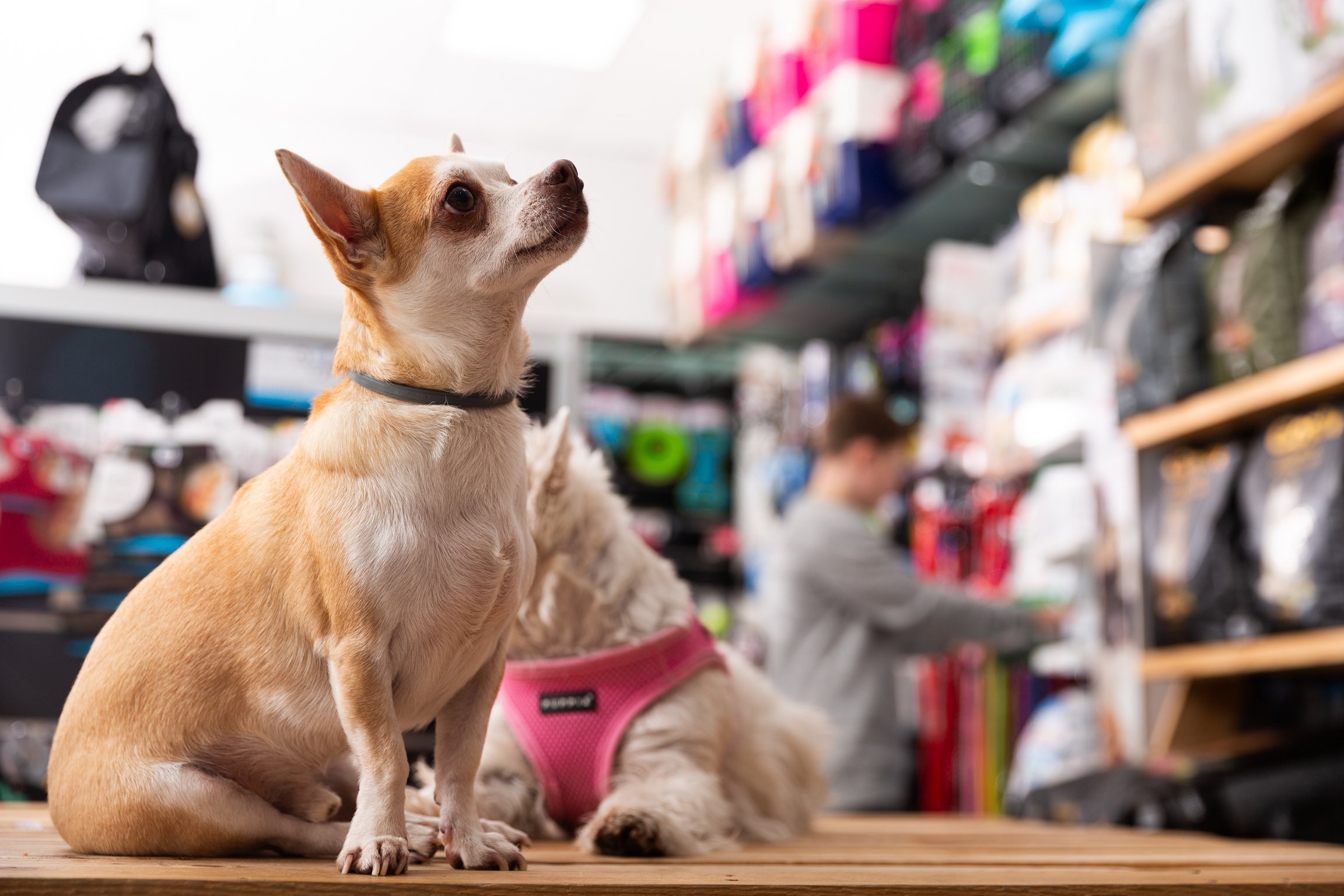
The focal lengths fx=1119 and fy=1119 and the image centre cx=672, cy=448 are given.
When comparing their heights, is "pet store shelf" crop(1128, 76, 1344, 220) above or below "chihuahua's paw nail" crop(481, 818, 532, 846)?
above

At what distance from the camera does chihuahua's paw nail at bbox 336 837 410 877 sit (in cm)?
73

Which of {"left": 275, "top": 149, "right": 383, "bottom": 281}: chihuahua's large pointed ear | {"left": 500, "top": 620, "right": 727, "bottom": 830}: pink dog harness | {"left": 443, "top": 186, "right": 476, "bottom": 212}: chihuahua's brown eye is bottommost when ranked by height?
{"left": 500, "top": 620, "right": 727, "bottom": 830}: pink dog harness

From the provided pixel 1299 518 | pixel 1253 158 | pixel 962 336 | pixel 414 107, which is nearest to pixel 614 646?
pixel 1299 518

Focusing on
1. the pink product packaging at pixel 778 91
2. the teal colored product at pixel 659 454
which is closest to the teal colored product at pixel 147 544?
the teal colored product at pixel 659 454

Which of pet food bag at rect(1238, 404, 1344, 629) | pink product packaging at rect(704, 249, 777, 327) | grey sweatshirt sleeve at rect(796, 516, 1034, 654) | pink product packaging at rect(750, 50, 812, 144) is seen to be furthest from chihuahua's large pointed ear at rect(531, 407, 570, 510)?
pink product packaging at rect(704, 249, 777, 327)

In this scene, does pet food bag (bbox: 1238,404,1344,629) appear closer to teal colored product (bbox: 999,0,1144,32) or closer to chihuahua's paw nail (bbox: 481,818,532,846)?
teal colored product (bbox: 999,0,1144,32)

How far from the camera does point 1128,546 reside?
97.5 inches

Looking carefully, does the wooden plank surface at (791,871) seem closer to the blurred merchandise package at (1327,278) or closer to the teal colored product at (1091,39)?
the blurred merchandise package at (1327,278)

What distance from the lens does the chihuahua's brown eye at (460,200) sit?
32.7 inches

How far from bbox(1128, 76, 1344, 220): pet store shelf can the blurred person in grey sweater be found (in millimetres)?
952

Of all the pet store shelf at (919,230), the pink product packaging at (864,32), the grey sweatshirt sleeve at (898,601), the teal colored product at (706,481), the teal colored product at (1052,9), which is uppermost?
the pink product packaging at (864,32)

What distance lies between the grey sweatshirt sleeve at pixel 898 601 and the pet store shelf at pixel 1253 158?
1001mm

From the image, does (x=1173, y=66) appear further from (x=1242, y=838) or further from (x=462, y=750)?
(x=462, y=750)

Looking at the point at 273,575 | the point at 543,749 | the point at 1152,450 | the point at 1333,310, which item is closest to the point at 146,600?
the point at 273,575
